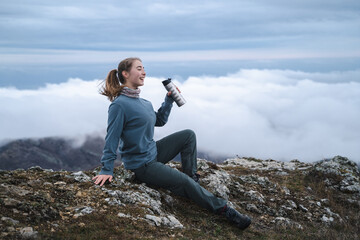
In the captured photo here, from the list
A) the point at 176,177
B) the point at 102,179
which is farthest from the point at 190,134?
the point at 102,179

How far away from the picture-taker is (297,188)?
44.8ft

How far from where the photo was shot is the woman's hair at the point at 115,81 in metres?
8.62

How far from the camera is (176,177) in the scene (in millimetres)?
8664

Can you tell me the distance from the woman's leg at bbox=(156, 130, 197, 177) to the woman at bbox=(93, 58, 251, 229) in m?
0.54

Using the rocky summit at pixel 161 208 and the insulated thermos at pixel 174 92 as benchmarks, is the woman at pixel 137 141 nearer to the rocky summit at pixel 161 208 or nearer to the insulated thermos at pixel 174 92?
the rocky summit at pixel 161 208

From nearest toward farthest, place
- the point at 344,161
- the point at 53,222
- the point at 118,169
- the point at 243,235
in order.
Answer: the point at 53,222, the point at 243,235, the point at 118,169, the point at 344,161

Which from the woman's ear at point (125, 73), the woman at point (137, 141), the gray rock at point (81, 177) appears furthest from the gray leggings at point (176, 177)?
the woman's ear at point (125, 73)

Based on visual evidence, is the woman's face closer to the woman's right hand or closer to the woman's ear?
the woman's ear

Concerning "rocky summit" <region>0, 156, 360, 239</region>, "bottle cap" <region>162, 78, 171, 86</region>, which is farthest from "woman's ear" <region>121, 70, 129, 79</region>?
"rocky summit" <region>0, 156, 360, 239</region>

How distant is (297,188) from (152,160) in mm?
7360

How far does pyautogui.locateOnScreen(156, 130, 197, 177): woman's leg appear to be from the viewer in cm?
955

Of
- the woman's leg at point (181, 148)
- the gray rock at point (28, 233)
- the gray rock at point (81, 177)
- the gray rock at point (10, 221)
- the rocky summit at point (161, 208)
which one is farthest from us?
the woman's leg at point (181, 148)

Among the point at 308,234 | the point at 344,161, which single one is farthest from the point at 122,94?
the point at 344,161

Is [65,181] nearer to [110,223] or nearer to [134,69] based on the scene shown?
[110,223]
